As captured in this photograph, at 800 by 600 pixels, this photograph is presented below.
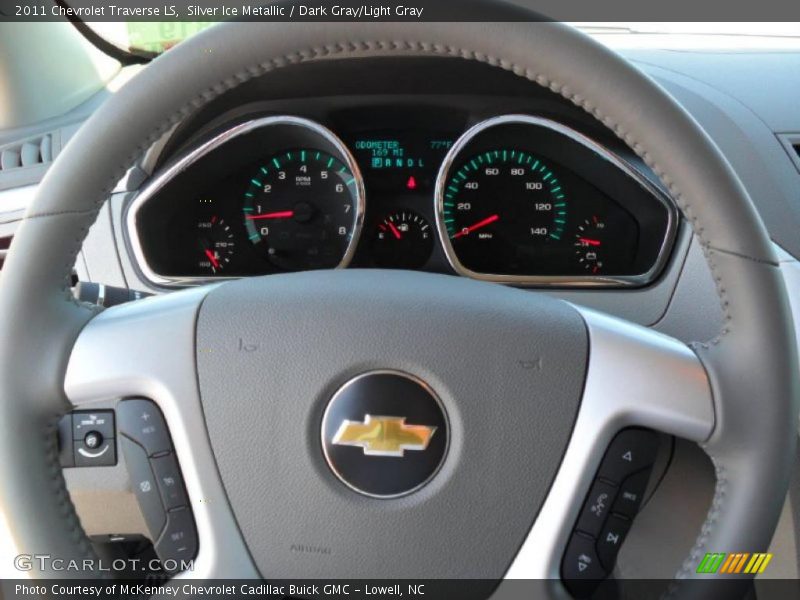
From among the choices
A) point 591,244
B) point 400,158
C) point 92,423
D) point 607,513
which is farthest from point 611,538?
point 400,158

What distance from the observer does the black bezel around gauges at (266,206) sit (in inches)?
79.7

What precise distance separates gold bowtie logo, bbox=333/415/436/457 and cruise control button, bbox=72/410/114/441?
0.33 meters

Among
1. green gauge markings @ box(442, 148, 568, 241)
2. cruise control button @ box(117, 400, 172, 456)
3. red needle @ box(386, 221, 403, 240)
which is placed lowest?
cruise control button @ box(117, 400, 172, 456)

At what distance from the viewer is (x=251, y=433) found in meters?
1.04

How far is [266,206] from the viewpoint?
84.3 inches

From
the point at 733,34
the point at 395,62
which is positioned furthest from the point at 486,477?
the point at 733,34

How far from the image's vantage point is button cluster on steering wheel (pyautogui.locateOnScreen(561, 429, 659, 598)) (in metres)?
1.01

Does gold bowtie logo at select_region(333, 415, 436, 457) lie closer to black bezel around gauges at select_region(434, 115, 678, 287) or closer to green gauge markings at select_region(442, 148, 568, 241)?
black bezel around gauges at select_region(434, 115, 678, 287)

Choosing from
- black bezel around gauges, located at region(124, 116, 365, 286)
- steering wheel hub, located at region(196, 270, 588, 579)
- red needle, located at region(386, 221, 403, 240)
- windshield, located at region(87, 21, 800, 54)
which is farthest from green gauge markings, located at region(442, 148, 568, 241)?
steering wheel hub, located at region(196, 270, 588, 579)

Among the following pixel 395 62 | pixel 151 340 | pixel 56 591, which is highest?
pixel 395 62

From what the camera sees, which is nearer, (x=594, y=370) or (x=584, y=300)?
(x=594, y=370)

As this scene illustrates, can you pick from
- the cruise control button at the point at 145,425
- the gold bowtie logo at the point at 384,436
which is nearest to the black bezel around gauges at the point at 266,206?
the cruise control button at the point at 145,425

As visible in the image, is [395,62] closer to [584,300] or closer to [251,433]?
[584,300]

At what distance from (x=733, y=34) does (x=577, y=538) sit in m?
1.64
